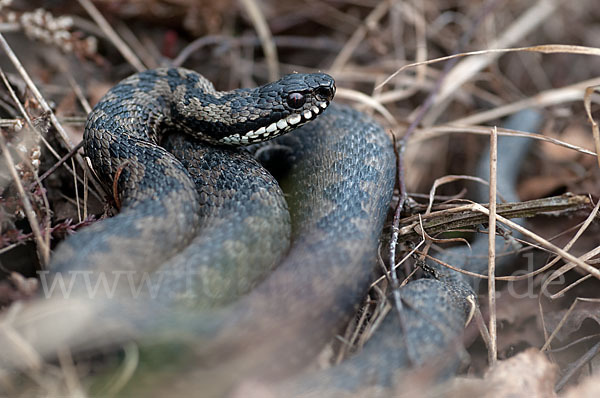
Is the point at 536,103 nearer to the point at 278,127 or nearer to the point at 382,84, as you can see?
the point at 382,84

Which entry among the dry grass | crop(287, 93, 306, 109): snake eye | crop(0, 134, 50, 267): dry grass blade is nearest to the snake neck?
crop(287, 93, 306, 109): snake eye

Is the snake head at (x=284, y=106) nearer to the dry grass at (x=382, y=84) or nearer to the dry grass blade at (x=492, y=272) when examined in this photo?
the dry grass at (x=382, y=84)

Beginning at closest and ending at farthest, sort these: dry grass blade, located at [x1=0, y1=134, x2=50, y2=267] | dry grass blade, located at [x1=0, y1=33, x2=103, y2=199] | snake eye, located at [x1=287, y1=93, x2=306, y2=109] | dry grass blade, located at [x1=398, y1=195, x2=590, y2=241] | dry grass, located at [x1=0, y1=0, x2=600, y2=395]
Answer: dry grass blade, located at [x1=0, y1=134, x2=50, y2=267]
dry grass, located at [x1=0, y1=0, x2=600, y2=395]
dry grass blade, located at [x1=398, y1=195, x2=590, y2=241]
snake eye, located at [x1=287, y1=93, x2=306, y2=109]
dry grass blade, located at [x1=0, y1=33, x2=103, y2=199]

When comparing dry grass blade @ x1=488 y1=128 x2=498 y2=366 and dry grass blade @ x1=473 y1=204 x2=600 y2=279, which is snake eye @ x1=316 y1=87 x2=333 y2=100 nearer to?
dry grass blade @ x1=488 y1=128 x2=498 y2=366

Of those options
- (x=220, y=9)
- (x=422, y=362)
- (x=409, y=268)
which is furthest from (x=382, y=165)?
(x=220, y=9)

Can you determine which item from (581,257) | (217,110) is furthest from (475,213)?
(217,110)

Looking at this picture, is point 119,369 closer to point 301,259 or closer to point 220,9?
point 301,259

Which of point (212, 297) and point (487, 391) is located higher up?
point (212, 297)

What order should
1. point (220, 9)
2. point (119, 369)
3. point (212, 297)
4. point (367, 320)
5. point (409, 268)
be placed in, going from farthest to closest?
point (220, 9)
point (409, 268)
point (367, 320)
point (212, 297)
point (119, 369)
